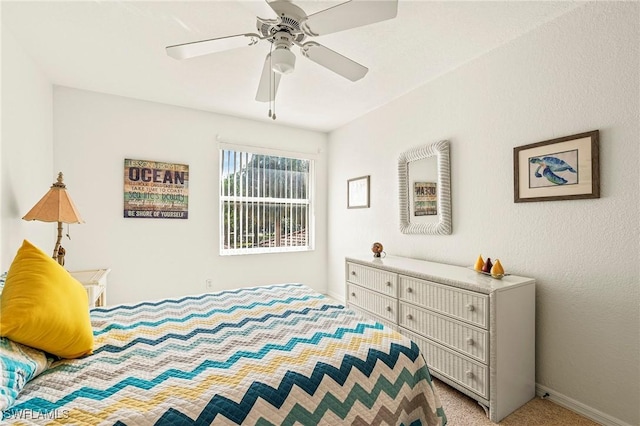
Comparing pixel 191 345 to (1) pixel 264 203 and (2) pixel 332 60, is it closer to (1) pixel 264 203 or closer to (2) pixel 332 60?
(2) pixel 332 60

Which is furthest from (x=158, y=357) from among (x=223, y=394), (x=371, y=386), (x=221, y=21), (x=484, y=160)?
(x=484, y=160)

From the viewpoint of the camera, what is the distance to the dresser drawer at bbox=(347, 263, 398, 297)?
2715 mm

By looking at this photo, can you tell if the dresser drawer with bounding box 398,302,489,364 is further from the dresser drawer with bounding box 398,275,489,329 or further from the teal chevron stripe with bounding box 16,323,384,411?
the teal chevron stripe with bounding box 16,323,384,411

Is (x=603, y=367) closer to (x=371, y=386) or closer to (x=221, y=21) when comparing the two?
(x=371, y=386)

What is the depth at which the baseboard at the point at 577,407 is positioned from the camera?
5.91 feet

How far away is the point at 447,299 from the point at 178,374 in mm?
1799

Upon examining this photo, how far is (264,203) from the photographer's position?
14.3 feet

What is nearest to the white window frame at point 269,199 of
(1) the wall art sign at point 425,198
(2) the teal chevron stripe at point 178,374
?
(1) the wall art sign at point 425,198

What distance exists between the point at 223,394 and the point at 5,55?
279 cm

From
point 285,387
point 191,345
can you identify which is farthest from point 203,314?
point 285,387

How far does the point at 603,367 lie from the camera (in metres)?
1.84

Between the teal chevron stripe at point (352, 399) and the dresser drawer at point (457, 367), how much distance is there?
2.71ft

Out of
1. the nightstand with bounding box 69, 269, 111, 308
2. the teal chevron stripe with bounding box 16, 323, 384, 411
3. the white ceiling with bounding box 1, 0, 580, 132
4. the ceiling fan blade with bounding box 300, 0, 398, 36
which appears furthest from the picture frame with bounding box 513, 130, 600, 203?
the nightstand with bounding box 69, 269, 111, 308

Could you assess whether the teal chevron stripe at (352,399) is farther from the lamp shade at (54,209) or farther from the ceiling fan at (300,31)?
the lamp shade at (54,209)
